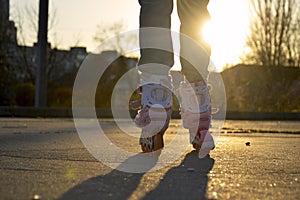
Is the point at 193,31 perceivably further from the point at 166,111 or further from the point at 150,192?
the point at 150,192

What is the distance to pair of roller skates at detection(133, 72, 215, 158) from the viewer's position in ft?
7.53

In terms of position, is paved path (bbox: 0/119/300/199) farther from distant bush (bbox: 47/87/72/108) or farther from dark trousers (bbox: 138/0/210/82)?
distant bush (bbox: 47/87/72/108)

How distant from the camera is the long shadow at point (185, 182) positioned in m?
1.37

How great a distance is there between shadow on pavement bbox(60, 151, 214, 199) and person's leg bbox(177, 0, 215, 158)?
1.99ft

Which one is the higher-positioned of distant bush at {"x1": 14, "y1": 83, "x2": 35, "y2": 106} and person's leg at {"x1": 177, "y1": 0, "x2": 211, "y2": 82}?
person's leg at {"x1": 177, "y1": 0, "x2": 211, "y2": 82}

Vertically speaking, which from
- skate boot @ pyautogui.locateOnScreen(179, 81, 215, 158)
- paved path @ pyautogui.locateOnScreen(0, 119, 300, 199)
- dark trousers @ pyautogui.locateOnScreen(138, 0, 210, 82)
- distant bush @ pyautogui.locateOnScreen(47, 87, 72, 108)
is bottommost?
distant bush @ pyautogui.locateOnScreen(47, 87, 72, 108)

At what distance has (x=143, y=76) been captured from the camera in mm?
2430

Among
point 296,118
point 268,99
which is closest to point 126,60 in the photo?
point 268,99

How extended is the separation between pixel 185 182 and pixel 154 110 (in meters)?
0.76

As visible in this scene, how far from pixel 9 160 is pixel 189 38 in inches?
41.2

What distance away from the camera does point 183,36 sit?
2.69m

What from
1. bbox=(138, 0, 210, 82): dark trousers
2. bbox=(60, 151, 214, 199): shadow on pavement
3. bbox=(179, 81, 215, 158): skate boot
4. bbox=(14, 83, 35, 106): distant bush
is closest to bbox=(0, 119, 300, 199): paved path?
bbox=(60, 151, 214, 199): shadow on pavement

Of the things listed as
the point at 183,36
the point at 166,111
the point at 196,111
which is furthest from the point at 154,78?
the point at 183,36

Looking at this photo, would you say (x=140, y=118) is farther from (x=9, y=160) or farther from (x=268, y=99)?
(x=268, y=99)
